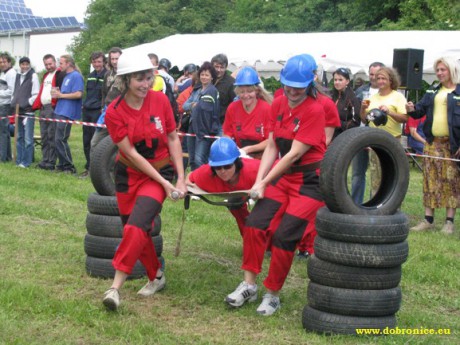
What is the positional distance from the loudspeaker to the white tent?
700cm

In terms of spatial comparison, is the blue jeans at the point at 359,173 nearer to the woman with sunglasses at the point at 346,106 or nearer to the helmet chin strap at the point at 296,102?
the woman with sunglasses at the point at 346,106

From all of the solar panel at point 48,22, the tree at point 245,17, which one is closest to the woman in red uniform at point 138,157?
the tree at point 245,17

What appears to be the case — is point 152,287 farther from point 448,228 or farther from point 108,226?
point 448,228

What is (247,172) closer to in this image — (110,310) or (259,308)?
(259,308)

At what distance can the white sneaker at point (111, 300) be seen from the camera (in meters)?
5.95

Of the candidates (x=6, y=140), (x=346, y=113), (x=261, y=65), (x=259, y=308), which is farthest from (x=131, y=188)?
(x=261, y=65)

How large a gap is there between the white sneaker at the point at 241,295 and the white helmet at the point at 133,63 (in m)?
1.87

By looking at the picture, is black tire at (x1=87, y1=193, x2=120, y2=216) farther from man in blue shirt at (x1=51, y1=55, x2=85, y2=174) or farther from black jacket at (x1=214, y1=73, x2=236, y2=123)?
man in blue shirt at (x1=51, y1=55, x2=85, y2=174)

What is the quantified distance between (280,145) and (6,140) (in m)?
11.2

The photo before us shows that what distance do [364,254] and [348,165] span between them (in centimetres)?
63

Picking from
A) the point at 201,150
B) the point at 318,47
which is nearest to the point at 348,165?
the point at 201,150

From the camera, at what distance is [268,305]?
6.24m

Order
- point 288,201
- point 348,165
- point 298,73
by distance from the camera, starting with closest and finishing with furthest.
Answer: point 348,165
point 298,73
point 288,201

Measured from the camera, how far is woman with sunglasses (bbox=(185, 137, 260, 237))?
22.0 ft
